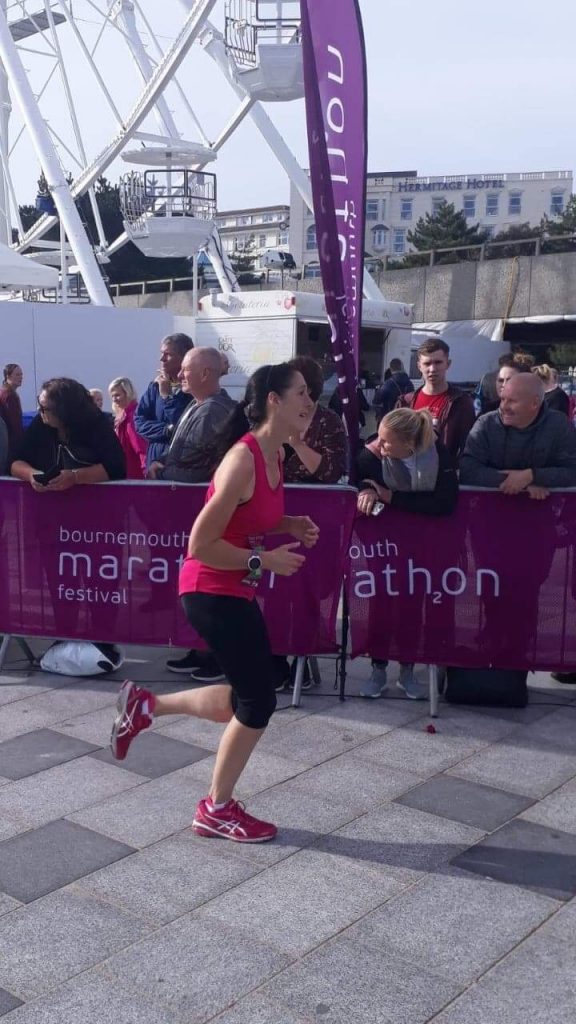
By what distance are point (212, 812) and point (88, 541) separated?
236cm

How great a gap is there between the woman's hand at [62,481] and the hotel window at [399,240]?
11957 cm

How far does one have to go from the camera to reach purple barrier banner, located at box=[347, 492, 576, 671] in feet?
18.0

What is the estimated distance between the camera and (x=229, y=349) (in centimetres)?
1861

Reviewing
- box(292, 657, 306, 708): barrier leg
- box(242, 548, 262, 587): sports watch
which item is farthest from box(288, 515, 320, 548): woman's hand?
box(292, 657, 306, 708): barrier leg

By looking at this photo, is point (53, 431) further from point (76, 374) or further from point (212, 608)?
point (76, 374)

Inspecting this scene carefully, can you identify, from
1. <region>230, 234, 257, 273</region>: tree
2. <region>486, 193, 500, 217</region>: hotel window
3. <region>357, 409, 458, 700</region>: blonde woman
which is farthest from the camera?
<region>486, 193, 500, 217</region>: hotel window

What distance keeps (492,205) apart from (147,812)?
412 ft

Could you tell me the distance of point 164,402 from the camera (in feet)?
24.3

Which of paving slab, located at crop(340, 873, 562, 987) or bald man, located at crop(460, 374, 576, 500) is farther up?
bald man, located at crop(460, 374, 576, 500)

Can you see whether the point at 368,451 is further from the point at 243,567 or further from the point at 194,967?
the point at 194,967

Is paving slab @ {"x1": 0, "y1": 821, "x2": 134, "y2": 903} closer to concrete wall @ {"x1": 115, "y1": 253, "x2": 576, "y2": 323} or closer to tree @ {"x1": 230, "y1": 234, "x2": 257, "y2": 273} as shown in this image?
concrete wall @ {"x1": 115, "y1": 253, "x2": 576, "y2": 323}

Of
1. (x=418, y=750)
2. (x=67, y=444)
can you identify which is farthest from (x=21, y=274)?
(x=418, y=750)

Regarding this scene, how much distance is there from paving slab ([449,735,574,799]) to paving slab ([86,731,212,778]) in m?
1.23

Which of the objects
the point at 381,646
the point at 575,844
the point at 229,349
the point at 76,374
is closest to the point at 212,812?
the point at 575,844
